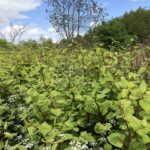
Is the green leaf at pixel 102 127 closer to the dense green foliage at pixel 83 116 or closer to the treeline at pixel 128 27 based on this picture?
the dense green foliage at pixel 83 116

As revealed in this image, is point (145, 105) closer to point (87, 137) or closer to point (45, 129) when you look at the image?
point (87, 137)

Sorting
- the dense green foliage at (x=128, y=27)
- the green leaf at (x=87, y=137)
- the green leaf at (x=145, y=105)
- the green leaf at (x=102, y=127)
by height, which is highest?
the dense green foliage at (x=128, y=27)

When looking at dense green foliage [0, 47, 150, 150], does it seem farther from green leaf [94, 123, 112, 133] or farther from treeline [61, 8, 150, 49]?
treeline [61, 8, 150, 49]

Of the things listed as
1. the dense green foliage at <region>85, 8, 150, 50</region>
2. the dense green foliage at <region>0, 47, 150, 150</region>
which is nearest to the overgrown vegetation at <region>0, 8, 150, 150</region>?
the dense green foliage at <region>0, 47, 150, 150</region>

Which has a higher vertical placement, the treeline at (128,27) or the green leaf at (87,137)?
the treeline at (128,27)

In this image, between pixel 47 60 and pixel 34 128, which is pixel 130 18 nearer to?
pixel 47 60

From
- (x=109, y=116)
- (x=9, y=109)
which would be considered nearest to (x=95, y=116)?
(x=109, y=116)

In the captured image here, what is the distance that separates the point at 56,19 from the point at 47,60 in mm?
37985

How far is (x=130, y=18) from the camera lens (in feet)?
147

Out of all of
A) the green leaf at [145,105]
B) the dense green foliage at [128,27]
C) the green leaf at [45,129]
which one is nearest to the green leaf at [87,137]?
the green leaf at [45,129]

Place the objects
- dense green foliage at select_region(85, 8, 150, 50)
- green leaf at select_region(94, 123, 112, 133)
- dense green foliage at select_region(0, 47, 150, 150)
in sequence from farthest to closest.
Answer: dense green foliage at select_region(85, 8, 150, 50) → green leaf at select_region(94, 123, 112, 133) → dense green foliage at select_region(0, 47, 150, 150)

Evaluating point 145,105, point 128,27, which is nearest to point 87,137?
point 145,105

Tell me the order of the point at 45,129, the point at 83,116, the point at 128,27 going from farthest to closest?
the point at 128,27, the point at 83,116, the point at 45,129

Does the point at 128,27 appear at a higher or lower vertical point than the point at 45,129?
higher
